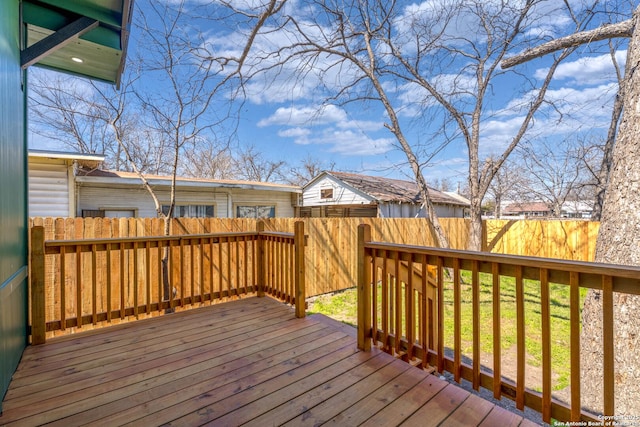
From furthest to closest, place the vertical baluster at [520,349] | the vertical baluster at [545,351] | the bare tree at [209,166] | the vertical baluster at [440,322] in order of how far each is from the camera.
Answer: the bare tree at [209,166]
the vertical baluster at [440,322]
the vertical baluster at [520,349]
the vertical baluster at [545,351]

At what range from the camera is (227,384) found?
2.12 meters

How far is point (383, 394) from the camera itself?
1999mm

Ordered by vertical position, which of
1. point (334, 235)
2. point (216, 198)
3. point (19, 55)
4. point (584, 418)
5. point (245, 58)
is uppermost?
point (245, 58)

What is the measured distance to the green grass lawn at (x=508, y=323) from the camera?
153 inches

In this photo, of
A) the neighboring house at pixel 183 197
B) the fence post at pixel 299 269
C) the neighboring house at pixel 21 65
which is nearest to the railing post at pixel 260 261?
the fence post at pixel 299 269

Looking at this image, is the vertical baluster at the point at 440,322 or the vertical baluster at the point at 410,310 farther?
the vertical baluster at the point at 410,310

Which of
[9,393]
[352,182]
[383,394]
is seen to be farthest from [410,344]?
[352,182]

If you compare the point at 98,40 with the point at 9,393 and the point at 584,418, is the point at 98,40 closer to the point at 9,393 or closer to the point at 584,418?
the point at 9,393

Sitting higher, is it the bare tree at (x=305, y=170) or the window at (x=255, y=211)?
the bare tree at (x=305, y=170)

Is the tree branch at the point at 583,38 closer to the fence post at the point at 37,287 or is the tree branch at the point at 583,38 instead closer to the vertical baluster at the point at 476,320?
the vertical baluster at the point at 476,320

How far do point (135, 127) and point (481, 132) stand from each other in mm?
9687

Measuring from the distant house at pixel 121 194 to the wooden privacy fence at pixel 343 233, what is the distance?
6.84 feet

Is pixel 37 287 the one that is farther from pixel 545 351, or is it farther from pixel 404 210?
pixel 404 210

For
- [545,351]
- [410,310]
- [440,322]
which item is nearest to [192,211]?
[410,310]
